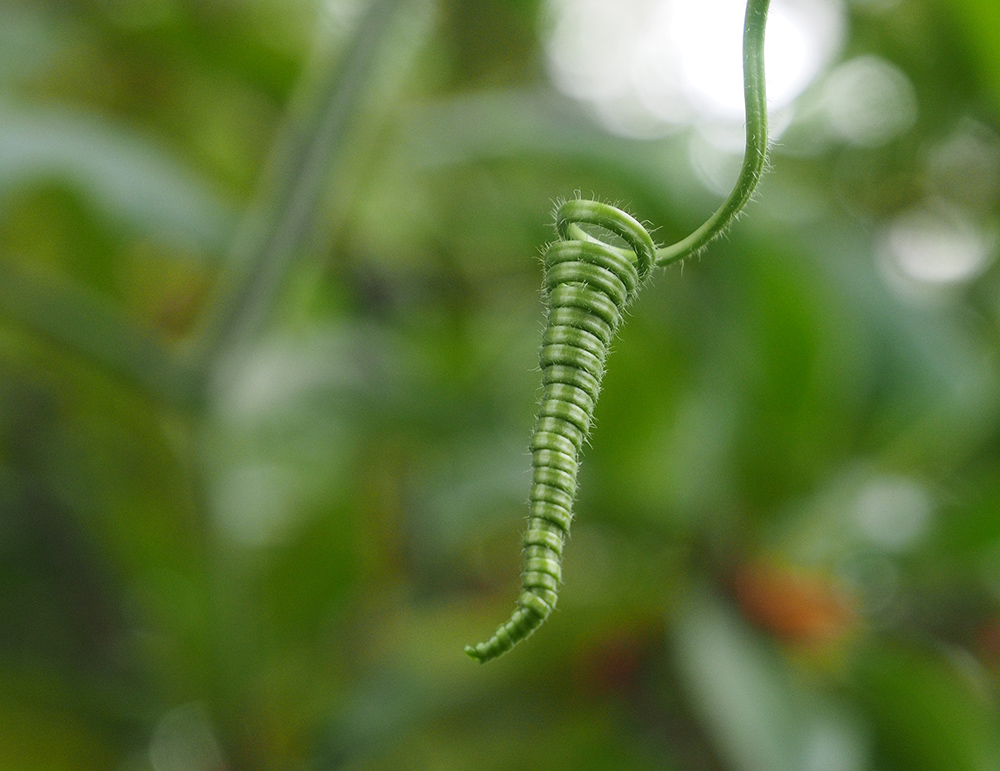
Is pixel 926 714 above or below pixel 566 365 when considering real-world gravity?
above

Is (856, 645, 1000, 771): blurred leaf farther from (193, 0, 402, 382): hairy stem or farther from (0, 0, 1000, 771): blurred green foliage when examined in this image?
(193, 0, 402, 382): hairy stem

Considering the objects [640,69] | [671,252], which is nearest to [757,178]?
[671,252]

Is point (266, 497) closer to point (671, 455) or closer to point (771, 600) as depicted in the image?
point (671, 455)

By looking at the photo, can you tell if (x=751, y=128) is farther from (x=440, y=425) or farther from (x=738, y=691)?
(x=440, y=425)

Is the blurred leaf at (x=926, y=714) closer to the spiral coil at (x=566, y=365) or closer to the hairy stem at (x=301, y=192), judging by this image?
the hairy stem at (x=301, y=192)

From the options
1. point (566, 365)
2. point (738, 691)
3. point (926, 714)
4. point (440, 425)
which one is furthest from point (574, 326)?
point (440, 425)

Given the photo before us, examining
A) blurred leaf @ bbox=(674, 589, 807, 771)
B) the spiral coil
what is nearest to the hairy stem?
blurred leaf @ bbox=(674, 589, 807, 771)

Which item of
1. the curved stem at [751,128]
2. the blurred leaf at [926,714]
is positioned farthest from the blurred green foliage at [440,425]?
the curved stem at [751,128]

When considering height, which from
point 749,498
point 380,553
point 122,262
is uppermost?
point 122,262
